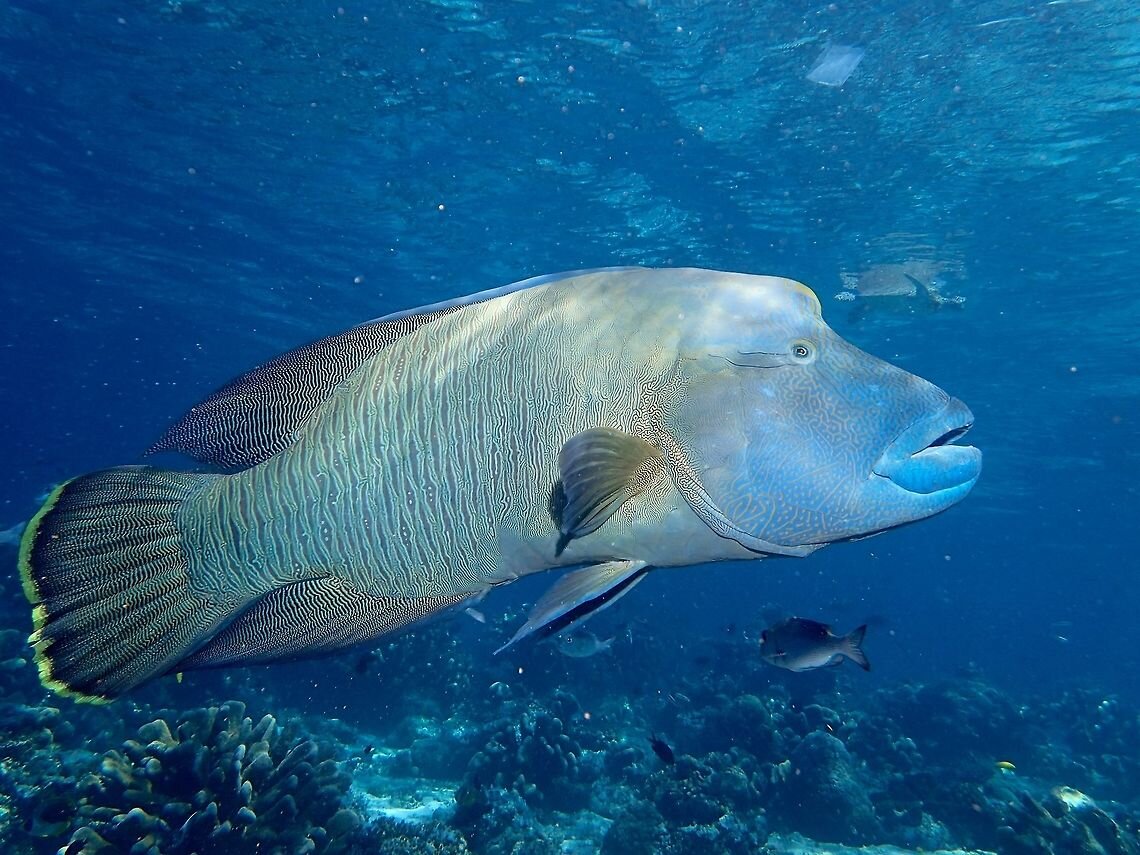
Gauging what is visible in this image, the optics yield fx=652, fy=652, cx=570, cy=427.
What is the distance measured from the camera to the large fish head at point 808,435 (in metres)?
1.58

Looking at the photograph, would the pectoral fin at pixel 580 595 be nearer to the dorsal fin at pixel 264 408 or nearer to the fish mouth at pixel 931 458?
the fish mouth at pixel 931 458

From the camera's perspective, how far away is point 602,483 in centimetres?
152

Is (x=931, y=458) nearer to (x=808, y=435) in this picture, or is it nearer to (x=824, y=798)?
(x=808, y=435)

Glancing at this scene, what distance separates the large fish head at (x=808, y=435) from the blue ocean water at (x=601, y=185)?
704 cm

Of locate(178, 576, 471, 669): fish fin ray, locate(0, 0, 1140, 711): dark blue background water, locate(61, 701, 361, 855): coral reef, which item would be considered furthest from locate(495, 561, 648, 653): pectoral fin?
locate(0, 0, 1140, 711): dark blue background water

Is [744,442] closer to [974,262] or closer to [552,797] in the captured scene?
[552,797]

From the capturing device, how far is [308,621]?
1721 millimetres

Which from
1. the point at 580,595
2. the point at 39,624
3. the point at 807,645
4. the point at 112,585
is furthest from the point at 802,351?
the point at 807,645

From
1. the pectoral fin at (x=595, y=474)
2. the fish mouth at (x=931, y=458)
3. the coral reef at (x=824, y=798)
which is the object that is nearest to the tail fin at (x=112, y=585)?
the pectoral fin at (x=595, y=474)

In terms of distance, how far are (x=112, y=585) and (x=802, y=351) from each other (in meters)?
1.85

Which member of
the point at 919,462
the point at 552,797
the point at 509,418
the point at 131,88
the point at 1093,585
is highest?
the point at 131,88

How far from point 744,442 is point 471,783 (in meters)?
9.18

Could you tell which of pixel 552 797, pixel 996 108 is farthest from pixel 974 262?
pixel 552 797

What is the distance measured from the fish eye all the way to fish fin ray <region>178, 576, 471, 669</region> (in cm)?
109
